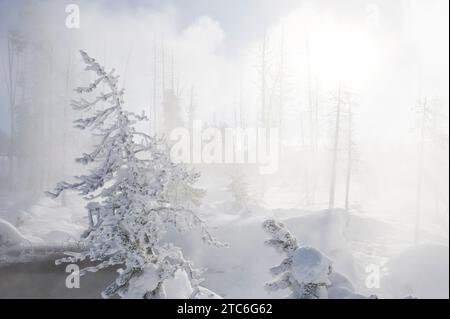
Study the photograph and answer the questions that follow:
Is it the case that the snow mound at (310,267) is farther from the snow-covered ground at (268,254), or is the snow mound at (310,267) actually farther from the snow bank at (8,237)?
the snow bank at (8,237)

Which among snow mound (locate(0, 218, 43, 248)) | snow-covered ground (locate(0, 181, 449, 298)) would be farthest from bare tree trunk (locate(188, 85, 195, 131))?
snow mound (locate(0, 218, 43, 248))

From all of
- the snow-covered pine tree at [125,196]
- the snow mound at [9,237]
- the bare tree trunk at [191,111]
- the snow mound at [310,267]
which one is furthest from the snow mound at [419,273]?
the bare tree trunk at [191,111]

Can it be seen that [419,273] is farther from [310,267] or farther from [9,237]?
[9,237]

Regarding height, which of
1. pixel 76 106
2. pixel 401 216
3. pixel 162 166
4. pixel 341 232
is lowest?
pixel 401 216

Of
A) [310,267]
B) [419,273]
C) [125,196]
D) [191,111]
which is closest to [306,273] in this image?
[310,267]

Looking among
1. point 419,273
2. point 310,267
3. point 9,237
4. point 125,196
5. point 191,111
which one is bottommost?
point 419,273

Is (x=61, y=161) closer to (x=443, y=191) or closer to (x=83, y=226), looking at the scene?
(x=83, y=226)

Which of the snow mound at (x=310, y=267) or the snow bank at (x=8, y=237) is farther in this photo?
the snow bank at (x=8, y=237)

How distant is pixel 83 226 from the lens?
25797mm

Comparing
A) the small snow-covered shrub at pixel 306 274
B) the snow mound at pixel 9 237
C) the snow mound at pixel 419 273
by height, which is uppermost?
the small snow-covered shrub at pixel 306 274

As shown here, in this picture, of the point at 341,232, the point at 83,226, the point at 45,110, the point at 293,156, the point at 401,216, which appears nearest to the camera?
the point at 341,232

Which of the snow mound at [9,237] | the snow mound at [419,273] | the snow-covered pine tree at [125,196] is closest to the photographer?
the snow-covered pine tree at [125,196]

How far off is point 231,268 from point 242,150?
2538 cm
